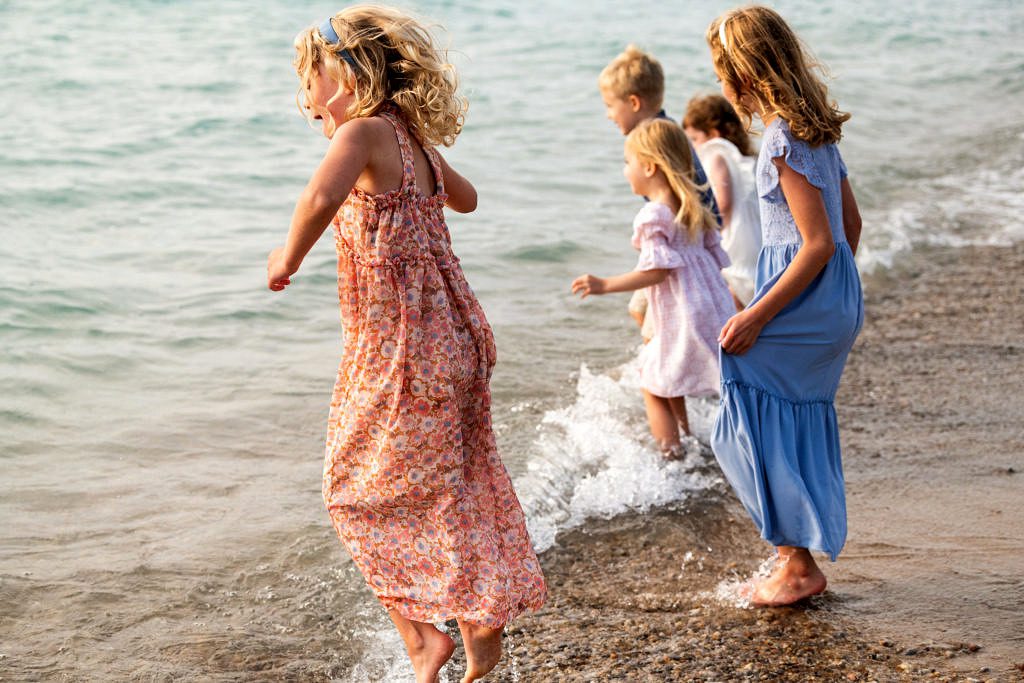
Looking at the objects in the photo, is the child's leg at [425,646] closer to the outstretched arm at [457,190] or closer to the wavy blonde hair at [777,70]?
the outstretched arm at [457,190]

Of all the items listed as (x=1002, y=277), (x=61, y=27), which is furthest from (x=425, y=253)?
(x=61, y=27)

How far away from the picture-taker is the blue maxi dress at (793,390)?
3.46m

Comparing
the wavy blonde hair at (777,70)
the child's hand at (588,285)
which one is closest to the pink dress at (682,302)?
the child's hand at (588,285)

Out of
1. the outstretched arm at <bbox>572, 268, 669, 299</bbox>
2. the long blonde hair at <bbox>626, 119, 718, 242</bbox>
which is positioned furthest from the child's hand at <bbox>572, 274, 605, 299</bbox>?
the long blonde hair at <bbox>626, 119, 718, 242</bbox>

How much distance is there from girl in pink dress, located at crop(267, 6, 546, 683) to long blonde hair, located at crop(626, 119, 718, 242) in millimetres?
1746

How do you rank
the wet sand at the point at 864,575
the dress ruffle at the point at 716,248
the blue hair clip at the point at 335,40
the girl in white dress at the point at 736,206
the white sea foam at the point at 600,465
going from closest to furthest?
the blue hair clip at the point at 335,40 < the wet sand at the point at 864,575 < the white sea foam at the point at 600,465 < the dress ruffle at the point at 716,248 < the girl in white dress at the point at 736,206

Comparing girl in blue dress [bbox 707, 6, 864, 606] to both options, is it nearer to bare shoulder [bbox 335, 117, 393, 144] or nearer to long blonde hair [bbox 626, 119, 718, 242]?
long blonde hair [bbox 626, 119, 718, 242]

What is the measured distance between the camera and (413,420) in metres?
2.83

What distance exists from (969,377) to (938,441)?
0.90 meters

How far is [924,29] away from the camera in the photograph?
22.9m

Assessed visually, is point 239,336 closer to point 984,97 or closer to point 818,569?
point 818,569

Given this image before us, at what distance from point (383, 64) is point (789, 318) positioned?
1470 millimetres

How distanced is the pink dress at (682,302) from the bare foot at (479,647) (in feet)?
6.54

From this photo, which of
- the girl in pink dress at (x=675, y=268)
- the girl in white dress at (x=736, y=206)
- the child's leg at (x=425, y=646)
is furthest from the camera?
the girl in white dress at (x=736, y=206)
